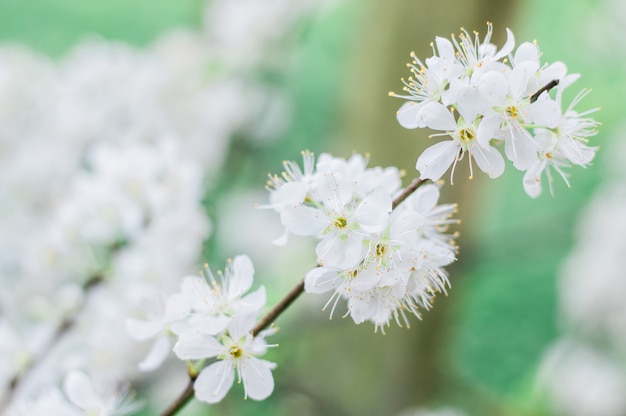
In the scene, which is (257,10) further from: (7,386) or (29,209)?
(7,386)

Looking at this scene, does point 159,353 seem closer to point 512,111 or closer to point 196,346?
point 196,346

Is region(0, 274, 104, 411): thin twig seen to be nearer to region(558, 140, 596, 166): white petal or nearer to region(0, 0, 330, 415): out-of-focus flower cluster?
region(0, 0, 330, 415): out-of-focus flower cluster

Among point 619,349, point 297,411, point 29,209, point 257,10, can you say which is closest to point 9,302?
point 29,209

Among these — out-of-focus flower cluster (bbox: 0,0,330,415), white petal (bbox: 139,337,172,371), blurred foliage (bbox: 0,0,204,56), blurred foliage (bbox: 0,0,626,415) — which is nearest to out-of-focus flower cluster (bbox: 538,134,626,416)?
blurred foliage (bbox: 0,0,626,415)

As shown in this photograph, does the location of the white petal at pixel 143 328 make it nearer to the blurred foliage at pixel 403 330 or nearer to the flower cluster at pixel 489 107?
the flower cluster at pixel 489 107

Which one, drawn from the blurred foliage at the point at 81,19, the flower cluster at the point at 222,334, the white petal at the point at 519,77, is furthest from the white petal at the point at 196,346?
the blurred foliage at the point at 81,19
